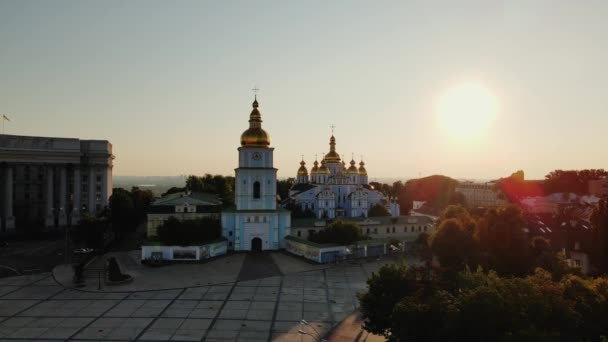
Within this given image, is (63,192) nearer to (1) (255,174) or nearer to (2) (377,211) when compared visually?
(1) (255,174)

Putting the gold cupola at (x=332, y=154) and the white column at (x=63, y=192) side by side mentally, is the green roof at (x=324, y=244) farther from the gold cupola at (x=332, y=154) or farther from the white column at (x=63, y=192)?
the white column at (x=63, y=192)

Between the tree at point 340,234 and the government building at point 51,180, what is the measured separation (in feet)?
146

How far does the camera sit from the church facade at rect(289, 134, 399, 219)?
6531 cm

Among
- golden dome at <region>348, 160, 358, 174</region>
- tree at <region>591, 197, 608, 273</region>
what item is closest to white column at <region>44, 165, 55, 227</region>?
golden dome at <region>348, 160, 358, 174</region>

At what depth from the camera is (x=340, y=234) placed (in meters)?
46.7

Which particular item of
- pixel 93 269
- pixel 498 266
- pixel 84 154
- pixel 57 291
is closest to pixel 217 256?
pixel 93 269

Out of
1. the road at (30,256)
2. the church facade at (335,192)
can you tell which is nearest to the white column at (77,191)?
the road at (30,256)

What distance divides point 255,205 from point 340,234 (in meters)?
10.5

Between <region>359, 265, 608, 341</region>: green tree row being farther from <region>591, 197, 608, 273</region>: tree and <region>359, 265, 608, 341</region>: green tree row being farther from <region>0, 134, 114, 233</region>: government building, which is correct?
<region>0, 134, 114, 233</region>: government building

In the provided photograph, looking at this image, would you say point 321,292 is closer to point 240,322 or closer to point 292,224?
point 240,322

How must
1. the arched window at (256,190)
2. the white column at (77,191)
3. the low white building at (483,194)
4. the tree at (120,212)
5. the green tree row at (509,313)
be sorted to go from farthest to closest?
the low white building at (483,194) → the white column at (77,191) → the tree at (120,212) → the arched window at (256,190) → the green tree row at (509,313)

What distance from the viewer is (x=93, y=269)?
4094 cm

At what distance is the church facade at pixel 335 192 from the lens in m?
65.3

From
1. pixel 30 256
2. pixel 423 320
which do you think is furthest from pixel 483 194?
pixel 423 320
